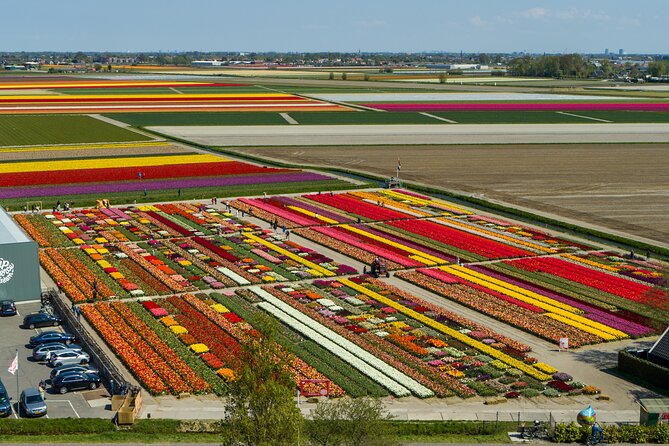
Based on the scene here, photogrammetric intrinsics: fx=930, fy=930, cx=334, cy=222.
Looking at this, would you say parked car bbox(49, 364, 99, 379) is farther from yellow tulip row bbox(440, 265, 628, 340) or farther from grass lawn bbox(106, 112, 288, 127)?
grass lawn bbox(106, 112, 288, 127)

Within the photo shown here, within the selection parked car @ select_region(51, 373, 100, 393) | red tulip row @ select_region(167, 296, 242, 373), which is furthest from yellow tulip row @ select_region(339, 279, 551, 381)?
parked car @ select_region(51, 373, 100, 393)

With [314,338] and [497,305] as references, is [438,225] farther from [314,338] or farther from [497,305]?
[314,338]

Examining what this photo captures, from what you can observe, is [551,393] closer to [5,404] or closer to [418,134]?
[5,404]

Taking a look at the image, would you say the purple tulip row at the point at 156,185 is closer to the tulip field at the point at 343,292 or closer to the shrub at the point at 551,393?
the tulip field at the point at 343,292

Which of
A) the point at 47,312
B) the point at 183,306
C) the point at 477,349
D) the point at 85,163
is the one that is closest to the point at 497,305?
the point at 477,349

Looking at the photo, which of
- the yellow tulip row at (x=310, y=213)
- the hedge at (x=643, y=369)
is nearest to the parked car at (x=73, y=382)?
the hedge at (x=643, y=369)

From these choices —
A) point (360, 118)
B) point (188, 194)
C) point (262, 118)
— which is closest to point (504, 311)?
point (188, 194)
